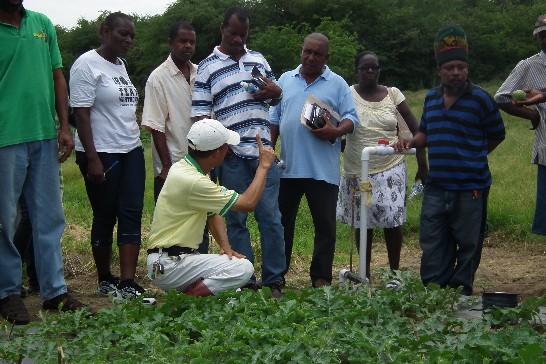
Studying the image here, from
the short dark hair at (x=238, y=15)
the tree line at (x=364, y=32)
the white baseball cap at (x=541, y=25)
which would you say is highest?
the tree line at (x=364, y=32)

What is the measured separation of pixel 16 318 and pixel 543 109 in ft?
12.5

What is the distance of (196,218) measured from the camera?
5656 millimetres

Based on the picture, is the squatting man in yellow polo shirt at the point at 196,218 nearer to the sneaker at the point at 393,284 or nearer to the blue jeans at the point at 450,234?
the sneaker at the point at 393,284

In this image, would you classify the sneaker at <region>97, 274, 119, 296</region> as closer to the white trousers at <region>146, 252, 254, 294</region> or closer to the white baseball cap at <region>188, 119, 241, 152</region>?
the white trousers at <region>146, 252, 254, 294</region>

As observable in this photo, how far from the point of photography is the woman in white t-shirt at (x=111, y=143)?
6.18m

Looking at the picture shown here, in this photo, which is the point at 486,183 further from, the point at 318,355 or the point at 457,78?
the point at 318,355

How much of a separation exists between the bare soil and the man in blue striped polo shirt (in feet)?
1.97

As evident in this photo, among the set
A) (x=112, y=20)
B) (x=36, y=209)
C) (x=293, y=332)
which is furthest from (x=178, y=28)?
(x=293, y=332)

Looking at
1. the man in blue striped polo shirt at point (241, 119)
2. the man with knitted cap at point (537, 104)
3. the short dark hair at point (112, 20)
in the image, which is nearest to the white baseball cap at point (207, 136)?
the man in blue striped polo shirt at point (241, 119)

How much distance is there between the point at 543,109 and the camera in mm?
6574

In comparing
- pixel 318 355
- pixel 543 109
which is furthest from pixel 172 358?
pixel 543 109

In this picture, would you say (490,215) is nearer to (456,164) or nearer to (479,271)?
(479,271)

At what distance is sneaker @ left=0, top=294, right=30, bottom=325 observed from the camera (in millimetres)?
5418

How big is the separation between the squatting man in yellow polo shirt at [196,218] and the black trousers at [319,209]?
1003mm
